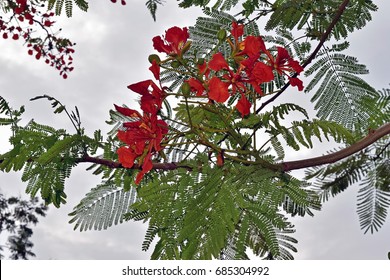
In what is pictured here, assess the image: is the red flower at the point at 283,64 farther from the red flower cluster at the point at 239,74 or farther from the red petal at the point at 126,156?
the red petal at the point at 126,156

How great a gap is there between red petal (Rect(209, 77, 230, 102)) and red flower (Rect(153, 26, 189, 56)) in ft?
0.49

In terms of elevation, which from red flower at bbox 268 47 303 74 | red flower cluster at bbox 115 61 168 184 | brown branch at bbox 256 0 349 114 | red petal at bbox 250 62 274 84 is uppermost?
brown branch at bbox 256 0 349 114

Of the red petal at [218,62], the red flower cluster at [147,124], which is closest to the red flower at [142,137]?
the red flower cluster at [147,124]

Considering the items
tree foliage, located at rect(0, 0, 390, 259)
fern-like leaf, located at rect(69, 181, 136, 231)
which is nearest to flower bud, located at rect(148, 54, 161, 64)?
tree foliage, located at rect(0, 0, 390, 259)

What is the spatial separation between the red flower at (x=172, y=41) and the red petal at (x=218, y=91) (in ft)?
0.49

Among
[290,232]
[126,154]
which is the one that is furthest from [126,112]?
[290,232]

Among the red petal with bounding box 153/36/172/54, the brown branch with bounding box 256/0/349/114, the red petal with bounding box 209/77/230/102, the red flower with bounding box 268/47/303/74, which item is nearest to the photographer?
the red petal with bounding box 209/77/230/102

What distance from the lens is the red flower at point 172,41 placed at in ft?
4.78

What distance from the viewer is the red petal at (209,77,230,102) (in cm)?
136

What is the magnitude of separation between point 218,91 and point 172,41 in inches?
8.2

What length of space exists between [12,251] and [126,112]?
26.6 feet

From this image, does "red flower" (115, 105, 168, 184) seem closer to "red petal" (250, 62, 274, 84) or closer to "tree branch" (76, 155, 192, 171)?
"tree branch" (76, 155, 192, 171)

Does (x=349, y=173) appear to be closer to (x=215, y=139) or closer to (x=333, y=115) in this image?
(x=333, y=115)

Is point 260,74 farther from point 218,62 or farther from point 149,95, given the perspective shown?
point 149,95
